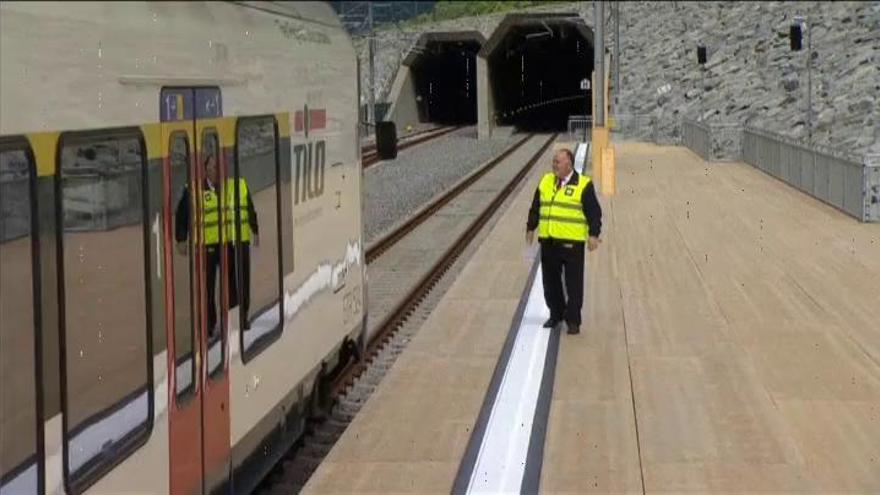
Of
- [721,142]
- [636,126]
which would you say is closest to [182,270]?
[721,142]

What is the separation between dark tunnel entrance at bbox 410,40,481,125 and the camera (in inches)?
2963

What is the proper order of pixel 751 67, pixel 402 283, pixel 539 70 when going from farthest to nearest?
pixel 539 70, pixel 751 67, pixel 402 283

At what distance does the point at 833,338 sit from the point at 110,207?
9.46 meters

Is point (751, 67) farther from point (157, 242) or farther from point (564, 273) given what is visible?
point (157, 242)

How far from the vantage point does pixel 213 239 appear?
22.2 ft

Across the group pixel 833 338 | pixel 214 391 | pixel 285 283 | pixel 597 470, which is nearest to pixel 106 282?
pixel 214 391

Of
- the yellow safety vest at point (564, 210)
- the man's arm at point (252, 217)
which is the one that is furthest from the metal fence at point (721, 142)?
the man's arm at point (252, 217)

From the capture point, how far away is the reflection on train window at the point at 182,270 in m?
6.09

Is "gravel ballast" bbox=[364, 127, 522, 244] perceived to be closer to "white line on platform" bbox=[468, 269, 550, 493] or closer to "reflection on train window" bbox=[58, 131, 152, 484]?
"white line on platform" bbox=[468, 269, 550, 493]

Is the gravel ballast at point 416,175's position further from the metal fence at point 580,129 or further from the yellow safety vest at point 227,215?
the yellow safety vest at point 227,215

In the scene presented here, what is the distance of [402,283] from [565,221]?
6.53 meters

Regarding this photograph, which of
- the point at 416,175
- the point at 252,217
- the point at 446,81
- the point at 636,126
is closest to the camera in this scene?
the point at 252,217

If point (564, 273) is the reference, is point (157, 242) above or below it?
above

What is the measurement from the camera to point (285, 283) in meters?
8.31
